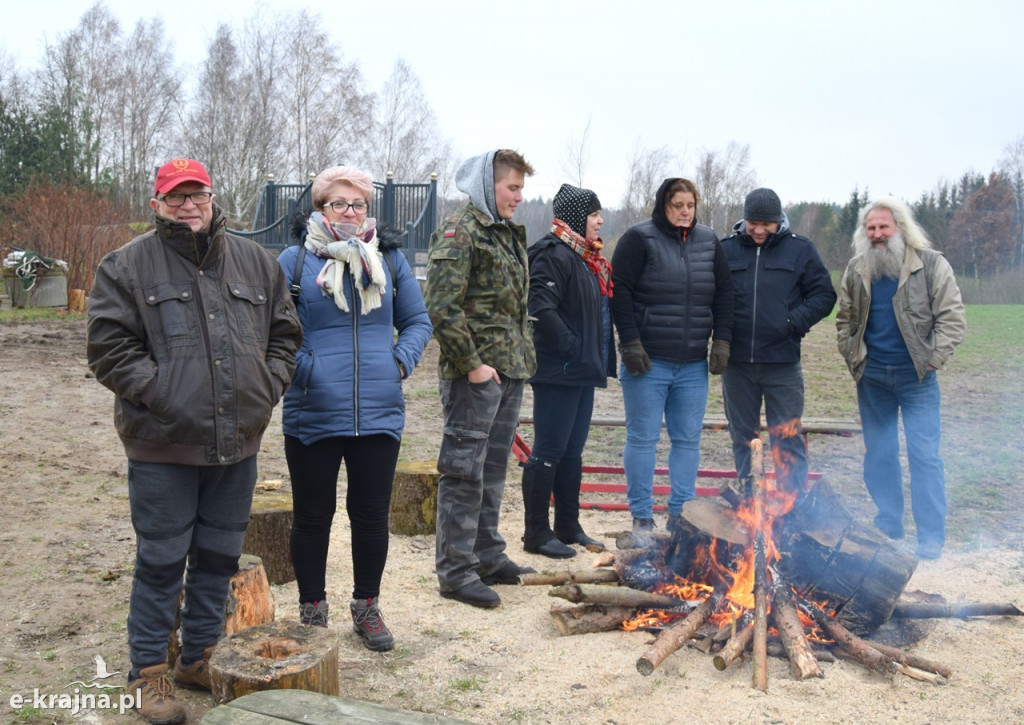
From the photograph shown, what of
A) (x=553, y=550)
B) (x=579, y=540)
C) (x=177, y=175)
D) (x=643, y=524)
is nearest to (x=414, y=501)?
(x=553, y=550)

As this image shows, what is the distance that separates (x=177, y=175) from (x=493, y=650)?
234 centimetres

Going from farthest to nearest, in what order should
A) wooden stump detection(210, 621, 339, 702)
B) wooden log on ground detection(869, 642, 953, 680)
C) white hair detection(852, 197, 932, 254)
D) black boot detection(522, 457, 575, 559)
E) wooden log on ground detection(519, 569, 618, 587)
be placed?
1. white hair detection(852, 197, 932, 254)
2. black boot detection(522, 457, 575, 559)
3. wooden log on ground detection(519, 569, 618, 587)
4. wooden log on ground detection(869, 642, 953, 680)
5. wooden stump detection(210, 621, 339, 702)

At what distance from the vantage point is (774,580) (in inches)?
160

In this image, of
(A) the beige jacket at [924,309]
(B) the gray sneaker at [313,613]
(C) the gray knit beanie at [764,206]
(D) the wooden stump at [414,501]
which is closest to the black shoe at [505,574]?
(D) the wooden stump at [414,501]

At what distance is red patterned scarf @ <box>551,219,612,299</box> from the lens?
518cm

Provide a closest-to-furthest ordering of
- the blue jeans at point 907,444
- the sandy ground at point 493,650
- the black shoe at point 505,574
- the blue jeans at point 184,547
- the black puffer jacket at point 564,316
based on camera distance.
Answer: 1. the blue jeans at point 184,547
2. the sandy ground at point 493,650
3. the black shoe at point 505,574
4. the black puffer jacket at point 564,316
5. the blue jeans at point 907,444

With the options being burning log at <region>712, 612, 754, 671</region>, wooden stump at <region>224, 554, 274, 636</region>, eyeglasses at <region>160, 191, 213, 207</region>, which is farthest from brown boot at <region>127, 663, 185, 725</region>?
burning log at <region>712, 612, 754, 671</region>

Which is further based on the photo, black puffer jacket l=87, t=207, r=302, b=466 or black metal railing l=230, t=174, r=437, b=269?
black metal railing l=230, t=174, r=437, b=269

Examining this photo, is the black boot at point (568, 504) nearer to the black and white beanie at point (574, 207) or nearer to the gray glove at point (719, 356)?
the gray glove at point (719, 356)

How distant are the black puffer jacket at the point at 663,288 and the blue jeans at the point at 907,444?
114cm

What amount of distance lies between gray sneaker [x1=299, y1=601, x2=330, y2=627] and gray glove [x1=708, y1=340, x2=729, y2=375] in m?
2.82

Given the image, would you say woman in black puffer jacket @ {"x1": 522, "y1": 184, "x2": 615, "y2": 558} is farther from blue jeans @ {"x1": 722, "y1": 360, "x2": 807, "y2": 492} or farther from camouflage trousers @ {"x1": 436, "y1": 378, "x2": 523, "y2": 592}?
blue jeans @ {"x1": 722, "y1": 360, "x2": 807, "y2": 492}

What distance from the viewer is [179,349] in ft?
10.2

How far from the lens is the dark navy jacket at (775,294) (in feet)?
18.4
